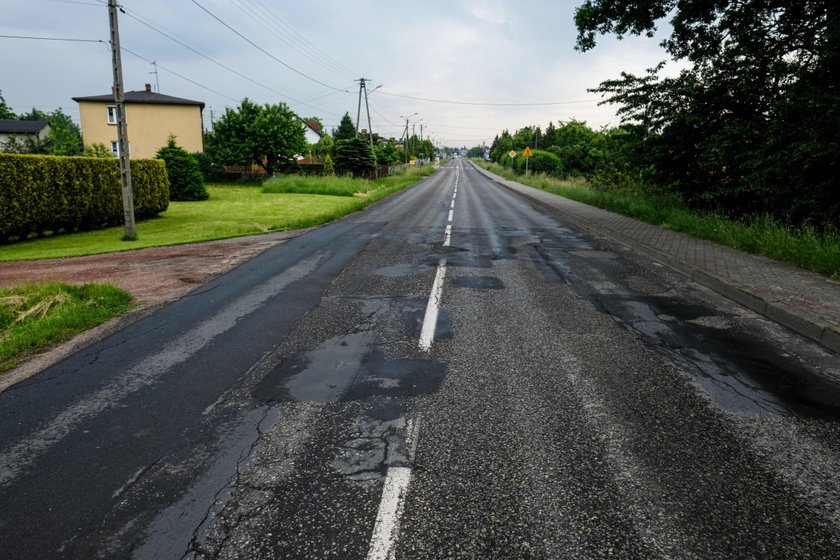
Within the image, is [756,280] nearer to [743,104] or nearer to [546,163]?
[743,104]

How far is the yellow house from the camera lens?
4359 cm

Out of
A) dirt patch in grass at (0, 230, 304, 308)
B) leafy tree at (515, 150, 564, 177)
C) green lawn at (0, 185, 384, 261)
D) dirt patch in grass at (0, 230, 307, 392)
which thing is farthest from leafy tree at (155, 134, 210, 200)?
leafy tree at (515, 150, 564, 177)

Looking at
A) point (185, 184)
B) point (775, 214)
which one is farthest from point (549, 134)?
point (775, 214)

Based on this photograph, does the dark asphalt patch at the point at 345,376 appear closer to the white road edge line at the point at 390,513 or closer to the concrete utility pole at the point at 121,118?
the white road edge line at the point at 390,513

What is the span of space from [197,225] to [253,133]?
2623 cm

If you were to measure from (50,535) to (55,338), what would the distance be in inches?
153

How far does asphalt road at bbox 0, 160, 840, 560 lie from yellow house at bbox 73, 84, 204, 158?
4435 centimetres

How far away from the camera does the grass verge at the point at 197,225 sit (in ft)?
41.2

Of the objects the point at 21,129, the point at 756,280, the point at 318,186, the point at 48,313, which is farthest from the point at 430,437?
the point at 21,129

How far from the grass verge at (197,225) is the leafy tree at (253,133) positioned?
1576cm

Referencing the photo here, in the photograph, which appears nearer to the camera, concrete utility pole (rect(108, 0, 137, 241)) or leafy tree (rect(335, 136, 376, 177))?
concrete utility pole (rect(108, 0, 137, 241))

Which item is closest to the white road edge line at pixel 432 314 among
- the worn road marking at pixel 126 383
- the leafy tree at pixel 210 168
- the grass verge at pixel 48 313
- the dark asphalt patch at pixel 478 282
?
the dark asphalt patch at pixel 478 282

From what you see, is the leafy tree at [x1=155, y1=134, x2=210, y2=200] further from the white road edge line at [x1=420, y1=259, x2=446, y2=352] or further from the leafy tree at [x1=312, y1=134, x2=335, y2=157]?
the leafy tree at [x1=312, y1=134, x2=335, y2=157]

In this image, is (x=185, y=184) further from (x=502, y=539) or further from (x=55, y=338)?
(x=502, y=539)
